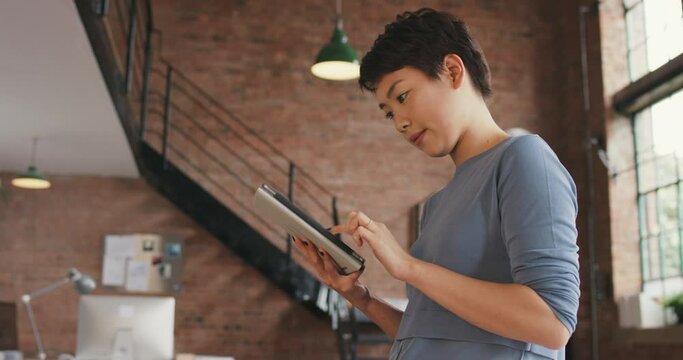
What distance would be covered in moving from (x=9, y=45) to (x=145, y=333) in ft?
6.12

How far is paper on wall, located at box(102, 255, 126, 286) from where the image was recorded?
7469mm

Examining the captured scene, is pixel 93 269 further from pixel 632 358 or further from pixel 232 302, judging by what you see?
pixel 632 358

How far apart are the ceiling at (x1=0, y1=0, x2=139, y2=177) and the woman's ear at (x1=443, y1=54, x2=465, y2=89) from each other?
317cm

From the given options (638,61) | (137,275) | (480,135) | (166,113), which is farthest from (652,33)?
(480,135)

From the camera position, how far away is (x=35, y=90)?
5.32 m

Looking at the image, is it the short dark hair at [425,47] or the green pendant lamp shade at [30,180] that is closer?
the short dark hair at [425,47]

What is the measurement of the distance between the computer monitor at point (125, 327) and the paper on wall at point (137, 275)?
3168 millimetres

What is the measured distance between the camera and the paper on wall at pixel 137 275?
752 centimetres

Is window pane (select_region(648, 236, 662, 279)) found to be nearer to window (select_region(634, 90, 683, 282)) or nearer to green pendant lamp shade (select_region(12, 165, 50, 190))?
window (select_region(634, 90, 683, 282))

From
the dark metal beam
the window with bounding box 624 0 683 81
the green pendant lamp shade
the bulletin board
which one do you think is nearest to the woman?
the green pendant lamp shade

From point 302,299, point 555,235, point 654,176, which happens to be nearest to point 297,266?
point 302,299

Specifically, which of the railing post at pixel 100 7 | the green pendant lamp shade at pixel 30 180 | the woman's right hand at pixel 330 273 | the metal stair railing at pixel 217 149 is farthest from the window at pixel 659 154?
the woman's right hand at pixel 330 273

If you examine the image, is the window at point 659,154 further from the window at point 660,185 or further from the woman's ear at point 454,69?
the woman's ear at point 454,69

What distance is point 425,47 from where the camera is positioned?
44.1 inches
